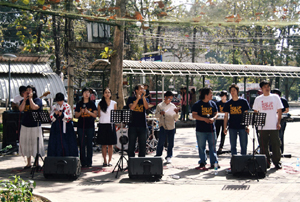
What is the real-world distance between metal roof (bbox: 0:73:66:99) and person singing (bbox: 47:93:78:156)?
11.5m

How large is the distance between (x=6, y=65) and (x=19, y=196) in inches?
652

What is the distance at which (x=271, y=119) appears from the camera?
912cm

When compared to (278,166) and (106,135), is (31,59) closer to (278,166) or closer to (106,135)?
(106,135)

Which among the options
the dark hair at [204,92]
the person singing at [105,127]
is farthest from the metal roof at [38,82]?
the dark hair at [204,92]

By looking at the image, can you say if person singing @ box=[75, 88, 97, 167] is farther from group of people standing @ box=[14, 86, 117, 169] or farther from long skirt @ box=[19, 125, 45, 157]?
long skirt @ box=[19, 125, 45, 157]

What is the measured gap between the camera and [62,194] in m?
6.89

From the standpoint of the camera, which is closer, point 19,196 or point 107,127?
point 19,196

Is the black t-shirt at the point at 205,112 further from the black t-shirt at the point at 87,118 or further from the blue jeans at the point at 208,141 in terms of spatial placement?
the black t-shirt at the point at 87,118

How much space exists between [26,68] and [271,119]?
1480 centimetres

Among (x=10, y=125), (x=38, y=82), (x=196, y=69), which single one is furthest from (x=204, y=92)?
(x=38, y=82)

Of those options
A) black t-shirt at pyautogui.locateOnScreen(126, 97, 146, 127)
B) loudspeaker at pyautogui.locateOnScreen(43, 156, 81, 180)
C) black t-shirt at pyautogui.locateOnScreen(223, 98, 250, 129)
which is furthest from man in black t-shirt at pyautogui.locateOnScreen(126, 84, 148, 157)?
A: black t-shirt at pyautogui.locateOnScreen(223, 98, 250, 129)

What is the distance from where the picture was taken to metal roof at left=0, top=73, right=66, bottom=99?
764 inches

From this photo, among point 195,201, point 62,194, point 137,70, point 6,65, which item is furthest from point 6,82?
point 195,201

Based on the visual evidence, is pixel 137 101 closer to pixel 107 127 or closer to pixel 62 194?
pixel 107 127
